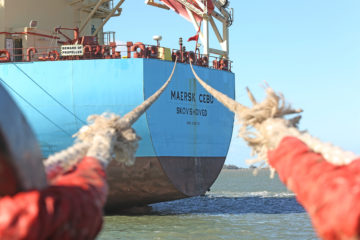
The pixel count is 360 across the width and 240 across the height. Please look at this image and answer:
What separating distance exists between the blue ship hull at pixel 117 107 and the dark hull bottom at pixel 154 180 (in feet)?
0.08

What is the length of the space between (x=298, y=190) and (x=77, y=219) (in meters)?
0.72

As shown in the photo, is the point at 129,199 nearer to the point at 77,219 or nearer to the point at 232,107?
the point at 232,107

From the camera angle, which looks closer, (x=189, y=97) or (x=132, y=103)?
(x=132, y=103)

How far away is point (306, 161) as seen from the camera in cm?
183

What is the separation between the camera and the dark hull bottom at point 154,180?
565 inches

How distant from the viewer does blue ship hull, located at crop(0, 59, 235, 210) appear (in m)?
14.3

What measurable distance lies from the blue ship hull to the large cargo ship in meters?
0.03

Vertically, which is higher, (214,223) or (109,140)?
(109,140)

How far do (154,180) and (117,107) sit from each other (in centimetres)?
216

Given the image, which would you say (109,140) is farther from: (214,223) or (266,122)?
(214,223)

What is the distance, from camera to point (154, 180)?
14.6 metres

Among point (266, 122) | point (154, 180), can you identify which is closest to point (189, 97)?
point (154, 180)

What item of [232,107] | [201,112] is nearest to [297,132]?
[232,107]

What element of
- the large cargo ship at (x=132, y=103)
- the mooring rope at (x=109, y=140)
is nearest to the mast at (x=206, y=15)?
the large cargo ship at (x=132, y=103)
